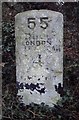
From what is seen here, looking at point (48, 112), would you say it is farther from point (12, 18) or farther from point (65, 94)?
point (12, 18)

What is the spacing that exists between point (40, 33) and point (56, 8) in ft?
0.81

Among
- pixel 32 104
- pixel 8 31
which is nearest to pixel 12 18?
pixel 8 31

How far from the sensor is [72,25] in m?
2.69

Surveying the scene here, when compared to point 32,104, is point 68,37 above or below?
above

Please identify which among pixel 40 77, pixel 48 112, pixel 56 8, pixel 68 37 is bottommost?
pixel 48 112

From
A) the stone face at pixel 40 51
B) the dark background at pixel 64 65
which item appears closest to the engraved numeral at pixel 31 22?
the stone face at pixel 40 51

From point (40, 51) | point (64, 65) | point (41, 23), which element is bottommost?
point (64, 65)

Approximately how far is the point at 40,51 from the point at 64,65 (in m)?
0.23

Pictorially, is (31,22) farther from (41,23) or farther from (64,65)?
(64,65)

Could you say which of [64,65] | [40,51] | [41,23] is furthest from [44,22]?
[64,65]

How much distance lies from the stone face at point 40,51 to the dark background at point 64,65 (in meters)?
0.06

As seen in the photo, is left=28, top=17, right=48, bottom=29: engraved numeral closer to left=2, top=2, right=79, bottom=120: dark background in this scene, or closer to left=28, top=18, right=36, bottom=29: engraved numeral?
left=28, top=18, right=36, bottom=29: engraved numeral

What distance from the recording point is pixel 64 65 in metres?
2.69

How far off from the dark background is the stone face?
2.5 inches
